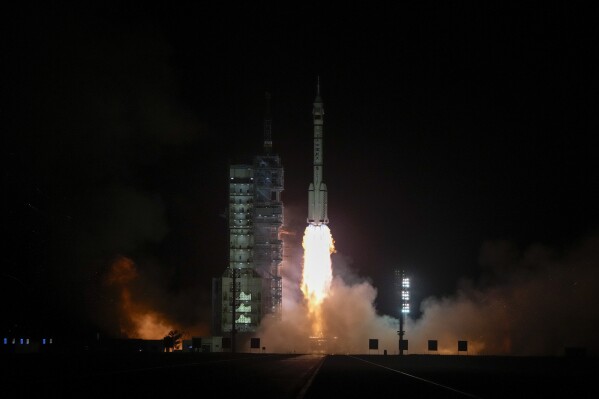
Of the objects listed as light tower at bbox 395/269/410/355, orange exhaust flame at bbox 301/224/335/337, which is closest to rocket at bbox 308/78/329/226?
orange exhaust flame at bbox 301/224/335/337

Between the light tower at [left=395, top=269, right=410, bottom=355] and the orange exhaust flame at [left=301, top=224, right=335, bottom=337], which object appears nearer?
the light tower at [left=395, top=269, right=410, bottom=355]

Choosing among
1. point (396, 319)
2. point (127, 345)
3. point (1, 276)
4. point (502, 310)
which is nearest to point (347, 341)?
point (396, 319)

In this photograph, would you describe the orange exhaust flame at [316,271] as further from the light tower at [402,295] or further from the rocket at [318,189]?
the light tower at [402,295]

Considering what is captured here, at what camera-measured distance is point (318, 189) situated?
98.6 metres

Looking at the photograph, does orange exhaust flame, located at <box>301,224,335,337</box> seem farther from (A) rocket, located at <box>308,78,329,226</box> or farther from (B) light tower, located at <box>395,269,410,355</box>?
(B) light tower, located at <box>395,269,410,355</box>

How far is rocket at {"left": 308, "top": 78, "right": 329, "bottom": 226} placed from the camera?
324ft

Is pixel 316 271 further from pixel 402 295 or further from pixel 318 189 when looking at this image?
pixel 402 295

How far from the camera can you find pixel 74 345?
2953 inches

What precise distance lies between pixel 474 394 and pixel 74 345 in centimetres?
5610

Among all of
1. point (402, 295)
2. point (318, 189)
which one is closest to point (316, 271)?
point (318, 189)

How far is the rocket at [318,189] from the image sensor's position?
324 ft

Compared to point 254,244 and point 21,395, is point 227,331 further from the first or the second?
point 21,395

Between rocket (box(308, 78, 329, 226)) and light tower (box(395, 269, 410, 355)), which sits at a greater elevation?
rocket (box(308, 78, 329, 226))

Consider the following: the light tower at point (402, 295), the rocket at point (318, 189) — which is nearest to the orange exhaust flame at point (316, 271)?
the rocket at point (318, 189)
